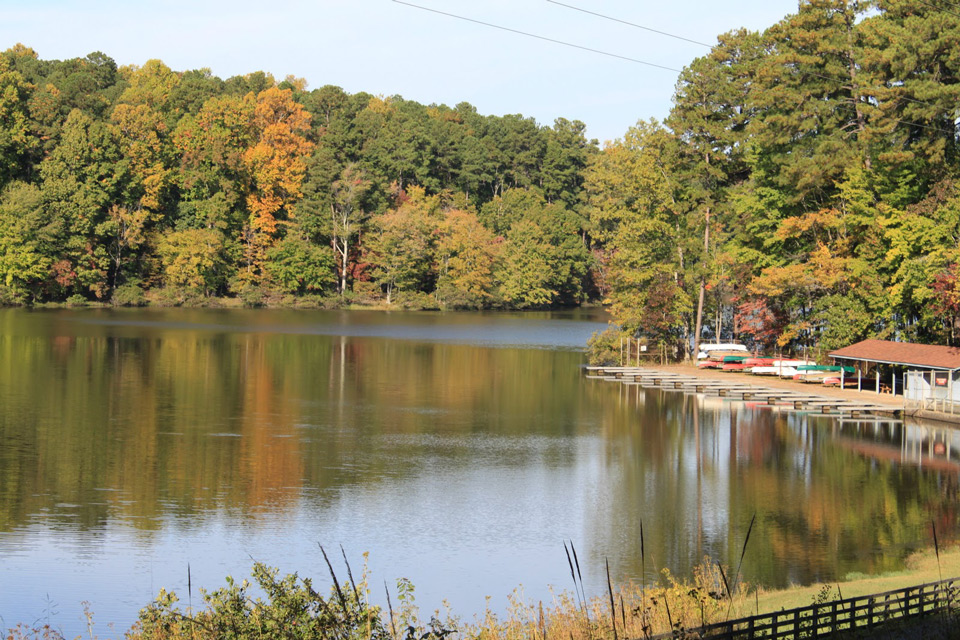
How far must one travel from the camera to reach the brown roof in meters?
42.6

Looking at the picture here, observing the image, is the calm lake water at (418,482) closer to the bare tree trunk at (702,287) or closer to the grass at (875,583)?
the grass at (875,583)

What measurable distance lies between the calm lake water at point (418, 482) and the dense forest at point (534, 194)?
9827 mm

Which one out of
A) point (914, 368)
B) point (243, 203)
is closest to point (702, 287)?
point (914, 368)

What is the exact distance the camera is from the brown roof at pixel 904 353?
42594 mm

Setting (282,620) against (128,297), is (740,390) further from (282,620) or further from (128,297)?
(128,297)

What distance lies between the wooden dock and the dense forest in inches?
176

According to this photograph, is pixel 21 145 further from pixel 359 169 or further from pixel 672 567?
pixel 672 567

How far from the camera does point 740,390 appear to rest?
5000cm

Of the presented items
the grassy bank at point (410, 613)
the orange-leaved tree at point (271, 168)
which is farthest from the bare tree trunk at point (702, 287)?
the orange-leaved tree at point (271, 168)

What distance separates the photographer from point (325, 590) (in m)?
20.8

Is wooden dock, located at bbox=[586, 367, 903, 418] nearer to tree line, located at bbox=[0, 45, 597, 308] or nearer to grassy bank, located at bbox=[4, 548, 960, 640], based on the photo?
grassy bank, located at bbox=[4, 548, 960, 640]

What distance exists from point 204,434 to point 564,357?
33410mm

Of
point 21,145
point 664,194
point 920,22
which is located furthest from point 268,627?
point 21,145

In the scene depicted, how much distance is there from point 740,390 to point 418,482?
79.3 feet
